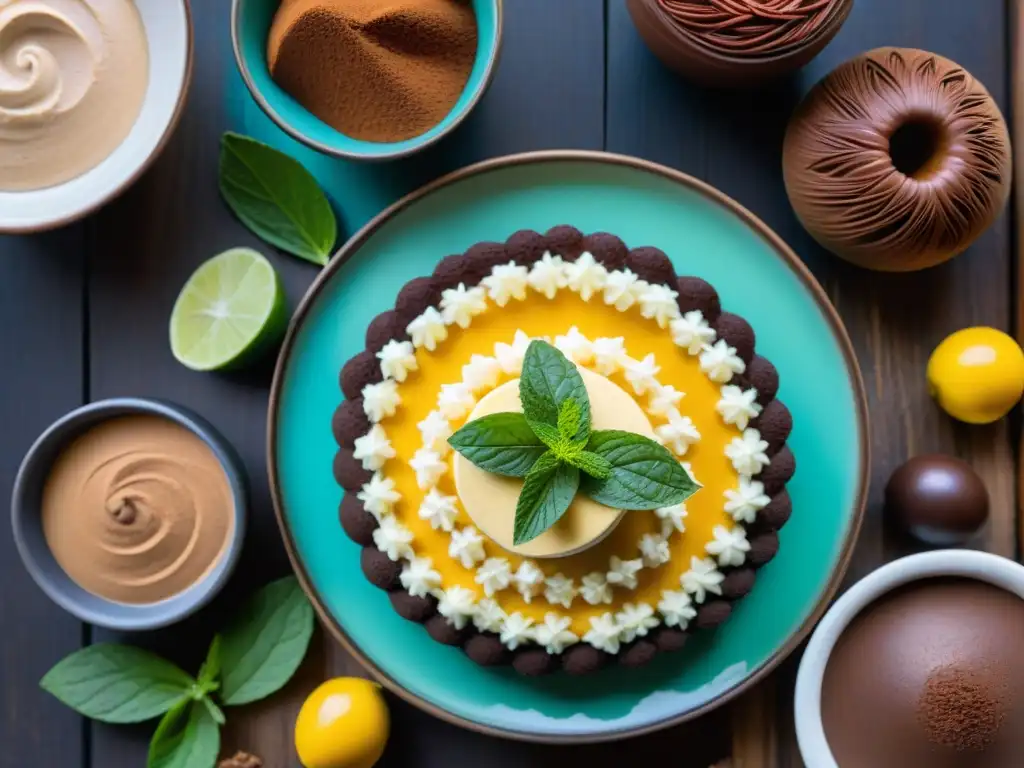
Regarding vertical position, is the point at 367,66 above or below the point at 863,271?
above

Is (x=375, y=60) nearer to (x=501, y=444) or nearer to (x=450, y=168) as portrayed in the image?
(x=450, y=168)

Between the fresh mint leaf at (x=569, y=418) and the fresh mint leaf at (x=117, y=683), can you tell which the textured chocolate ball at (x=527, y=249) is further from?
the fresh mint leaf at (x=117, y=683)

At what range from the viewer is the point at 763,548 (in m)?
1.31

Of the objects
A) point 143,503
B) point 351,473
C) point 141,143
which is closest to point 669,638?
point 351,473

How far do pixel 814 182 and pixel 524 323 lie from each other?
1.66ft

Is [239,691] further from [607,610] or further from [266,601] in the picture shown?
[607,610]

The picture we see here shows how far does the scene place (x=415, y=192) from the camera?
1.43 metres

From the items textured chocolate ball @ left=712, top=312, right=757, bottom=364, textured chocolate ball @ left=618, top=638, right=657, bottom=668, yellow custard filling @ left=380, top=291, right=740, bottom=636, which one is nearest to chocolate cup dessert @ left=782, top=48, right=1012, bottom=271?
textured chocolate ball @ left=712, top=312, right=757, bottom=364

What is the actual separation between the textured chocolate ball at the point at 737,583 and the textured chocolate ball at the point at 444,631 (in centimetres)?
38

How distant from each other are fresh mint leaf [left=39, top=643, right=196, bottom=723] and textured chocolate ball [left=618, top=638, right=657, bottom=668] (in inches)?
28.9

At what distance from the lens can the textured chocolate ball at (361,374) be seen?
1345mm

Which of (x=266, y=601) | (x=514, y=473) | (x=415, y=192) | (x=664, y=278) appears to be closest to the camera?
(x=514, y=473)

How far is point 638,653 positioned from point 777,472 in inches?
12.7

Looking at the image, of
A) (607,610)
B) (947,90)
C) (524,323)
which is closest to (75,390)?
(524,323)
